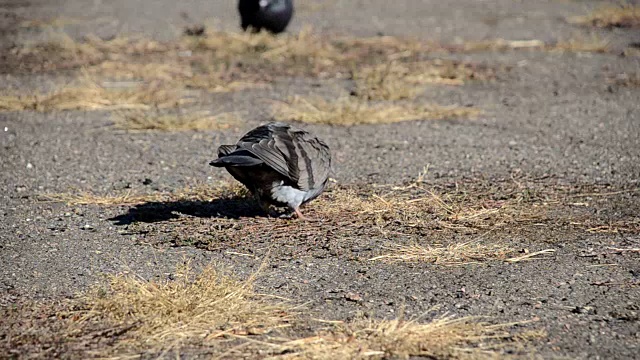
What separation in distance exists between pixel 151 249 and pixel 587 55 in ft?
28.2

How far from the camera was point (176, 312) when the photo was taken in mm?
4406

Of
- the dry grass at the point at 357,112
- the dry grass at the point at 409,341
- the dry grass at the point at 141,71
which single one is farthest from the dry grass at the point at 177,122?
the dry grass at the point at 409,341

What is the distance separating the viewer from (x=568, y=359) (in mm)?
4016

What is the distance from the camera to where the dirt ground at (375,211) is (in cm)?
463

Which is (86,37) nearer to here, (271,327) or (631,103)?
(631,103)

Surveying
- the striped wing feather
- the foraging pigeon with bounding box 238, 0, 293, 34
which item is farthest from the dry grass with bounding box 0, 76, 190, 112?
the striped wing feather

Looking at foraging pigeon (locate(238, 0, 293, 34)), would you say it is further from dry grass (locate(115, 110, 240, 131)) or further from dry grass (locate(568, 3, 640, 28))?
dry grass (locate(568, 3, 640, 28))

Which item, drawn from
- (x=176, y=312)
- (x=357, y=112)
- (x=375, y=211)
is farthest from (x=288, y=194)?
(x=357, y=112)

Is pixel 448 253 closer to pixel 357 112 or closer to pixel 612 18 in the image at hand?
pixel 357 112

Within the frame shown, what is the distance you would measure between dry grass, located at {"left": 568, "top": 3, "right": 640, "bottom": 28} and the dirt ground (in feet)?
9.76

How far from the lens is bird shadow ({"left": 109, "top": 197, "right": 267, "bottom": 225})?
624 cm

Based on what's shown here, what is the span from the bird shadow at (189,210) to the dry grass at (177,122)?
2.36 metres

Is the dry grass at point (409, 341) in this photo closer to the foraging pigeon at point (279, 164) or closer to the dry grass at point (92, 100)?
the foraging pigeon at point (279, 164)

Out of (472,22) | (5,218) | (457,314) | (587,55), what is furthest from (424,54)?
(457,314)
